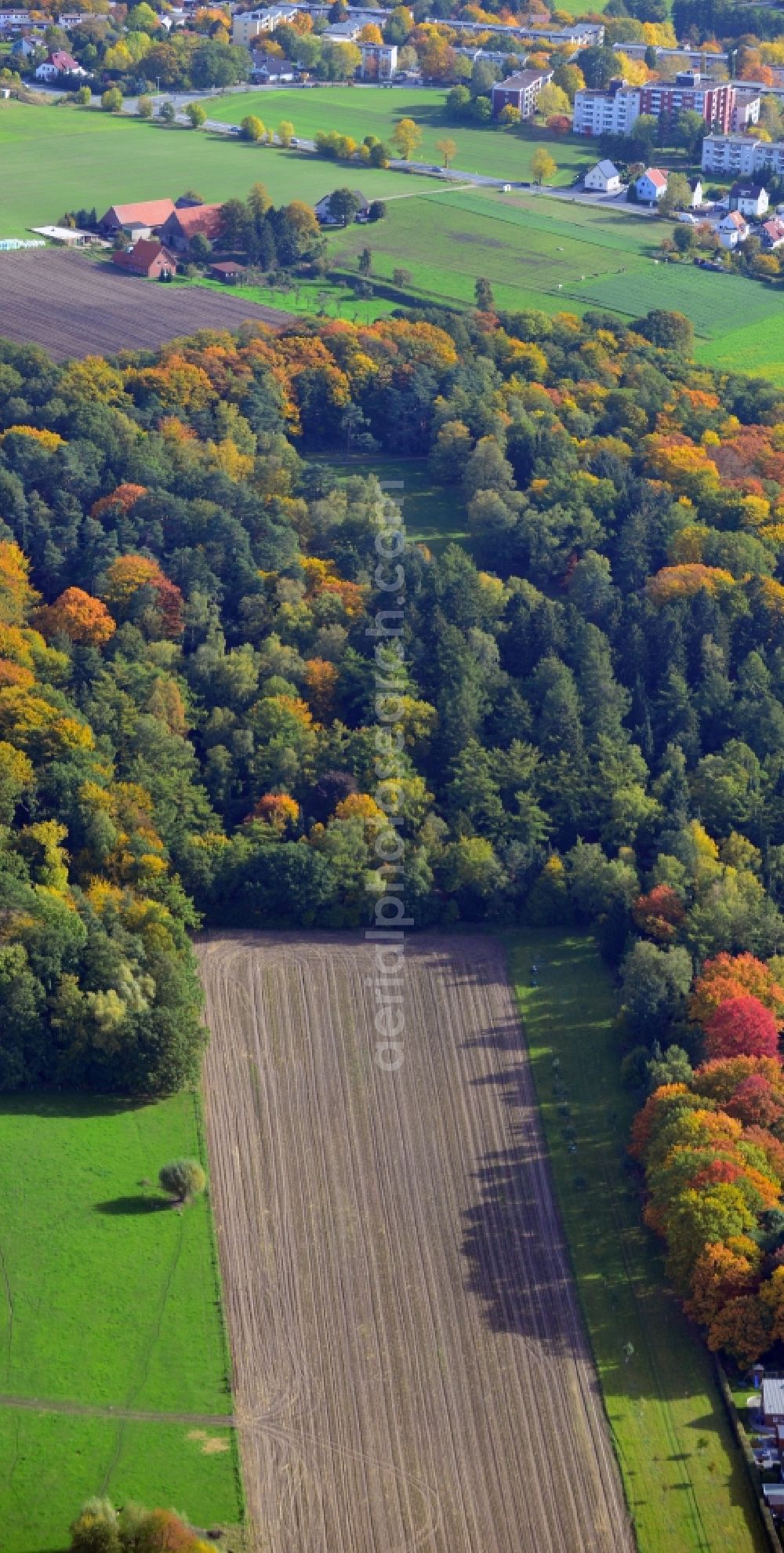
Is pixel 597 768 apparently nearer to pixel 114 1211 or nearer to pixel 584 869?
pixel 584 869

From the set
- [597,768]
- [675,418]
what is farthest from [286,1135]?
[675,418]

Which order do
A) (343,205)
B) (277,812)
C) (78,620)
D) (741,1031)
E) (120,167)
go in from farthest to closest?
(120,167), (343,205), (78,620), (277,812), (741,1031)

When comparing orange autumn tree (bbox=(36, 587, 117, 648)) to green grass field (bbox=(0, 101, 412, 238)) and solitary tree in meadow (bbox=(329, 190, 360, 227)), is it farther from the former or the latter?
solitary tree in meadow (bbox=(329, 190, 360, 227))

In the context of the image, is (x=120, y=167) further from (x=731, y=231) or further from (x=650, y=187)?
(x=731, y=231)

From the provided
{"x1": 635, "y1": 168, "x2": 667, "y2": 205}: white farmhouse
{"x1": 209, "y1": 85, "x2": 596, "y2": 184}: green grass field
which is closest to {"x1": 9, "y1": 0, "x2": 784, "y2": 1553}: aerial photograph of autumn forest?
{"x1": 635, "y1": 168, "x2": 667, "y2": 205}: white farmhouse

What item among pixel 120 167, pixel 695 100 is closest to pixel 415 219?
pixel 120 167

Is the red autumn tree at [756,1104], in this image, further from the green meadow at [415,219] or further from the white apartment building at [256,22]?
the white apartment building at [256,22]
